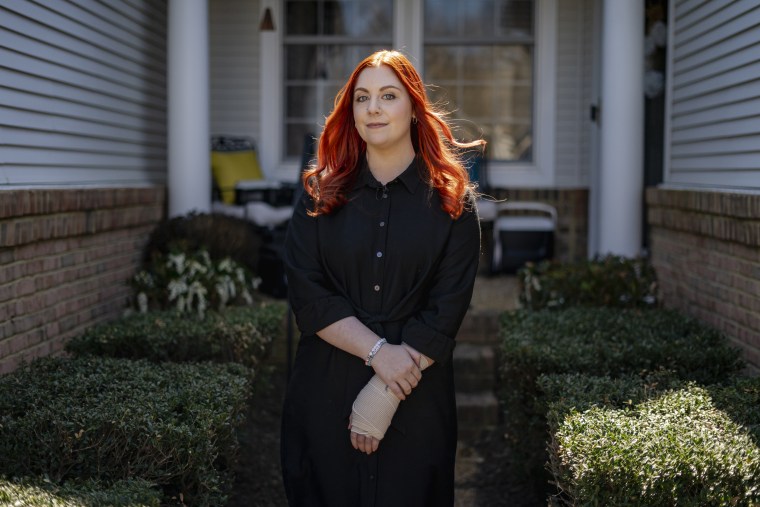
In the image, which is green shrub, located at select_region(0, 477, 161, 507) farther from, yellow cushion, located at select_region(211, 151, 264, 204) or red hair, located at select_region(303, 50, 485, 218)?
yellow cushion, located at select_region(211, 151, 264, 204)

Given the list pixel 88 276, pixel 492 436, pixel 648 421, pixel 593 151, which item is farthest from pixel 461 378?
pixel 593 151

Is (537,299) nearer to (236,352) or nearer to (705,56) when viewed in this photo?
(705,56)

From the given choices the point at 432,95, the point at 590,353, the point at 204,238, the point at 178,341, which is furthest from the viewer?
the point at 432,95

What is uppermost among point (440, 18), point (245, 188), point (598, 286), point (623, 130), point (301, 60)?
point (440, 18)

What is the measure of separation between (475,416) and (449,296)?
9.57 feet

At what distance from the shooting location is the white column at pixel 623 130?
6.55 m

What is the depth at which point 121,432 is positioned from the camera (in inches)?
109

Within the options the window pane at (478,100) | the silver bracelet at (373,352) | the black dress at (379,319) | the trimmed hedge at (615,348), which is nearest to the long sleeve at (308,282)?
the black dress at (379,319)

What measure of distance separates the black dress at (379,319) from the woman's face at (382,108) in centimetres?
15

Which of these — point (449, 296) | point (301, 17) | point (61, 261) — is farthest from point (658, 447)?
point (301, 17)

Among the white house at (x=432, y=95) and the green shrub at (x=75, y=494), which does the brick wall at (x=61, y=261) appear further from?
the green shrub at (x=75, y=494)

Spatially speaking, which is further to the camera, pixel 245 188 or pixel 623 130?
pixel 245 188

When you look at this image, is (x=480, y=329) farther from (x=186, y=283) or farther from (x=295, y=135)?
(x=295, y=135)

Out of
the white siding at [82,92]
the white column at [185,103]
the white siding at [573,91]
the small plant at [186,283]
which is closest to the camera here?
the white siding at [82,92]
